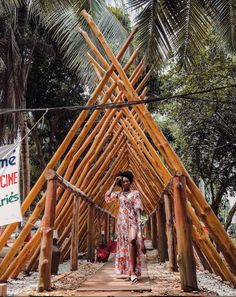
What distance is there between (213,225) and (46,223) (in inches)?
74.6

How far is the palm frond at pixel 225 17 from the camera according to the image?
4699 millimetres

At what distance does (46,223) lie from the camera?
13.4 ft

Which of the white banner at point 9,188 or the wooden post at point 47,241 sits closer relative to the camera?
the wooden post at point 47,241

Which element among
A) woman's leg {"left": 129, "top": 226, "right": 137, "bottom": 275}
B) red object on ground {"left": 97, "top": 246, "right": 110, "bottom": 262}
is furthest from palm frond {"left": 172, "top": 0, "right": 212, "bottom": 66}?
red object on ground {"left": 97, "top": 246, "right": 110, "bottom": 262}

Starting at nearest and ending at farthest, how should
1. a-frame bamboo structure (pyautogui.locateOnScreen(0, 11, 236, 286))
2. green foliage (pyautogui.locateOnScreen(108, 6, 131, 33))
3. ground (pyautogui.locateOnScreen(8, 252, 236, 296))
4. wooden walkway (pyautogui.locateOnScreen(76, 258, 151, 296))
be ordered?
ground (pyautogui.locateOnScreen(8, 252, 236, 296))
wooden walkway (pyautogui.locateOnScreen(76, 258, 151, 296))
a-frame bamboo structure (pyautogui.locateOnScreen(0, 11, 236, 286))
green foliage (pyautogui.locateOnScreen(108, 6, 131, 33))

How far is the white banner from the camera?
4078 millimetres

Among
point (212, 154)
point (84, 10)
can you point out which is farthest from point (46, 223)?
point (212, 154)

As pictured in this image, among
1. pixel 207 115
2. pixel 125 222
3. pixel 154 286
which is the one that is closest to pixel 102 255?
pixel 125 222

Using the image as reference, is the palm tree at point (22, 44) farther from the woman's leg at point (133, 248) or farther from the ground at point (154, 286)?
the woman's leg at point (133, 248)

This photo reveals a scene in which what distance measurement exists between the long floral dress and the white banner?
117 centimetres

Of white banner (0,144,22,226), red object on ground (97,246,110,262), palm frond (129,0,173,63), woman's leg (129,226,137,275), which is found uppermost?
palm frond (129,0,173,63)

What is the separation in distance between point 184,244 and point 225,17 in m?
2.95

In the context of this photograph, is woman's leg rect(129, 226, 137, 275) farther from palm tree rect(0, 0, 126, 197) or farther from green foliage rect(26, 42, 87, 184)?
green foliage rect(26, 42, 87, 184)

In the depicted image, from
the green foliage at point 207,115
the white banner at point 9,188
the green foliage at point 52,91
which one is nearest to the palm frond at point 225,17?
the green foliage at point 207,115
